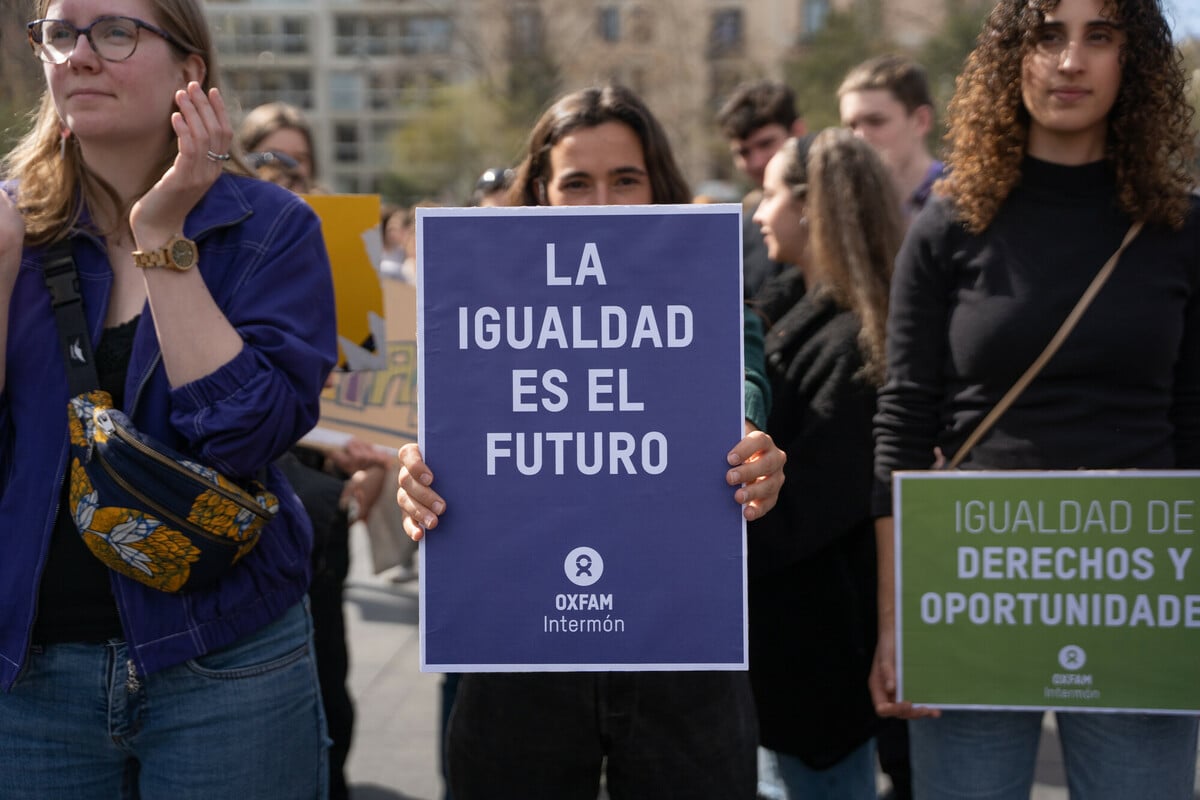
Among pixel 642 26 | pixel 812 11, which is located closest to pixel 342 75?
pixel 812 11

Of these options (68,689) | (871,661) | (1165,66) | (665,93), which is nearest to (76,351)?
(68,689)

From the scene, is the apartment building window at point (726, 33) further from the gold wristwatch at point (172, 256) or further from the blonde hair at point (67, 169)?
the gold wristwatch at point (172, 256)

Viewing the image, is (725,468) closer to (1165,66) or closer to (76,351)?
(76,351)

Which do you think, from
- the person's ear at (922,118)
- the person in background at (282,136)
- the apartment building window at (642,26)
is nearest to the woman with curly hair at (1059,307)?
the person in background at (282,136)

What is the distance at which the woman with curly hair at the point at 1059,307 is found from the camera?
2.43 metres

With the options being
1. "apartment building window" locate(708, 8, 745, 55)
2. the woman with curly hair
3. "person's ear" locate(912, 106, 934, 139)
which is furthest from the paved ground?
"apartment building window" locate(708, 8, 745, 55)

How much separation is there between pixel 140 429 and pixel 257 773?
60 centimetres

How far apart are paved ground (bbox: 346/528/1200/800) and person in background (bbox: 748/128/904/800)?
5.35 feet

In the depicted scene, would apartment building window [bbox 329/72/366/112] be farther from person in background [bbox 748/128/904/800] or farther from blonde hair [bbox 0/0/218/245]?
blonde hair [bbox 0/0/218/245]

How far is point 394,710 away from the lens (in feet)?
17.6

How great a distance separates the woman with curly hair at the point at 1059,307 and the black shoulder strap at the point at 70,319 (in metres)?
1.50

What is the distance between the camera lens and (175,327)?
2.08 metres

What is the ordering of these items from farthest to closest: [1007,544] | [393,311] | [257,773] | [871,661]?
1. [393,311]
2. [871,661]
3. [1007,544]
4. [257,773]

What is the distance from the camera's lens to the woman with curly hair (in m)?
2.43
